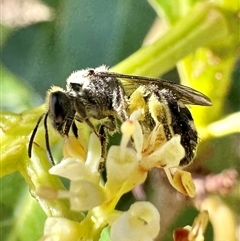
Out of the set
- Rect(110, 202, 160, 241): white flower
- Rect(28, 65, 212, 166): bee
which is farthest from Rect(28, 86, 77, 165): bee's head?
Rect(110, 202, 160, 241): white flower

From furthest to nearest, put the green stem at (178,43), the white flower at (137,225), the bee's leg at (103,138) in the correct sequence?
1. the green stem at (178,43)
2. the bee's leg at (103,138)
3. the white flower at (137,225)

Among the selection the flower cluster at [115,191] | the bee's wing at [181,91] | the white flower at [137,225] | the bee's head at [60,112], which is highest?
the bee's head at [60,112]

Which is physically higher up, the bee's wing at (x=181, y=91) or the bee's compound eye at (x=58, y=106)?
the bee's compound eye at (x=58, y=106)

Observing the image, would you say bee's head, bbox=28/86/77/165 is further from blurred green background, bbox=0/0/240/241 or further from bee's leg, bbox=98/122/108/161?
blurred green background, bbox=0/0/240/241

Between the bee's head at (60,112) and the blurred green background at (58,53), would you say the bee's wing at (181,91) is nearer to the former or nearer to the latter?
the bee's head at (60,112)

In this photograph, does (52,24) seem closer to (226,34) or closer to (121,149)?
(226,34)

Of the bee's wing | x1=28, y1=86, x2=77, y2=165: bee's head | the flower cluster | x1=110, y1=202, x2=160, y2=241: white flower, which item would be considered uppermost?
x1=28, y1=86, x2=77, y2=165: bee's head

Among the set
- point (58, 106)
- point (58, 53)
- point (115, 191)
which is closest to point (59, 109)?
point (58, 106)

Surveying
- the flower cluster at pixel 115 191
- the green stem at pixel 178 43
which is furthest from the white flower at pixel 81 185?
the green stem at pixel 178 43
